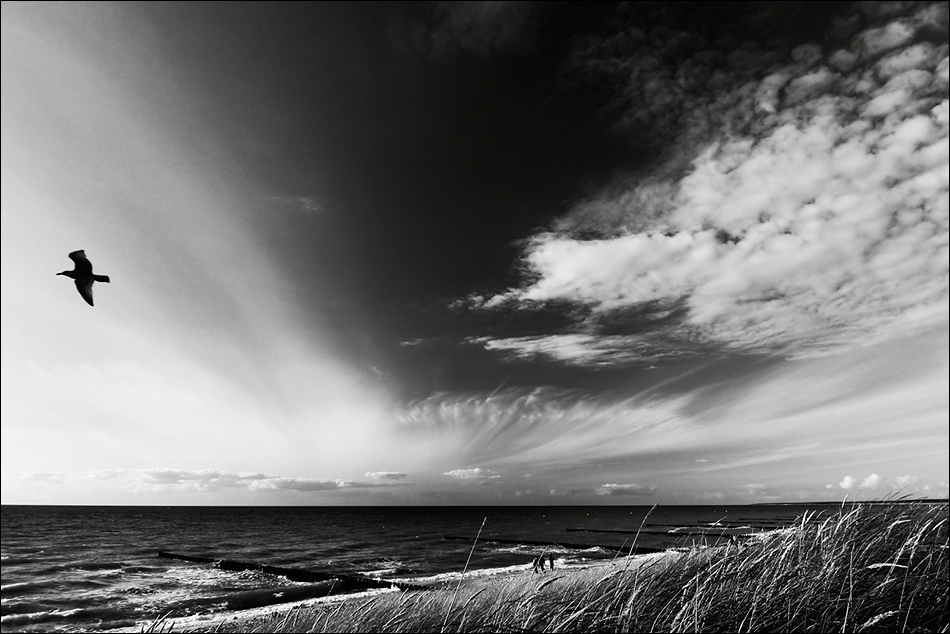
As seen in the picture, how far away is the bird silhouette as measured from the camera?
7621 mm

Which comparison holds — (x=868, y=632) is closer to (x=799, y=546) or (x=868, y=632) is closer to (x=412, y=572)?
(x=799, y=546)

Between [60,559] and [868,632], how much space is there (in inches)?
2237

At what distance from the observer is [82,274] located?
7781 millimetres

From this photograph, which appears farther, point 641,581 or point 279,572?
point 279,572

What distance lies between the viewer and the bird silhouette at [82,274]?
762 cm

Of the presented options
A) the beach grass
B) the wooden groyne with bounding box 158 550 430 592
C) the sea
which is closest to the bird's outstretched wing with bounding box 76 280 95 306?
the sea

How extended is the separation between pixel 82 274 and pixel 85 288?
0.87 feet


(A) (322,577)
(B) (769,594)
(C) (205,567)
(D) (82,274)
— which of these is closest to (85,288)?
(D) (82,274)

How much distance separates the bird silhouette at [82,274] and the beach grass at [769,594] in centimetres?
601

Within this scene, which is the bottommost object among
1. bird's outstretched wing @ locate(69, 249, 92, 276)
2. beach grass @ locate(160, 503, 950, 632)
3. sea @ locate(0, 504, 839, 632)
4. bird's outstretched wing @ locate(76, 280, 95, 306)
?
sea @ locate(0, 504, 839, 632)

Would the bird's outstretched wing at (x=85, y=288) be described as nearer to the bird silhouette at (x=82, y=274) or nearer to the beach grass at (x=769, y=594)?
the bird silhouette at (x=82, y=274)

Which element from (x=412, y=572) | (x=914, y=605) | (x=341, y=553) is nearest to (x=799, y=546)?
(x=914, y=605)

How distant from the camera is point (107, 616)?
21.8 metres

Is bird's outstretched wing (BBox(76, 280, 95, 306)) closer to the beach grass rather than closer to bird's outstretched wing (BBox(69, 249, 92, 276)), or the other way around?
bird's outstretched wing (BBox(69, 249, 92, 276))
